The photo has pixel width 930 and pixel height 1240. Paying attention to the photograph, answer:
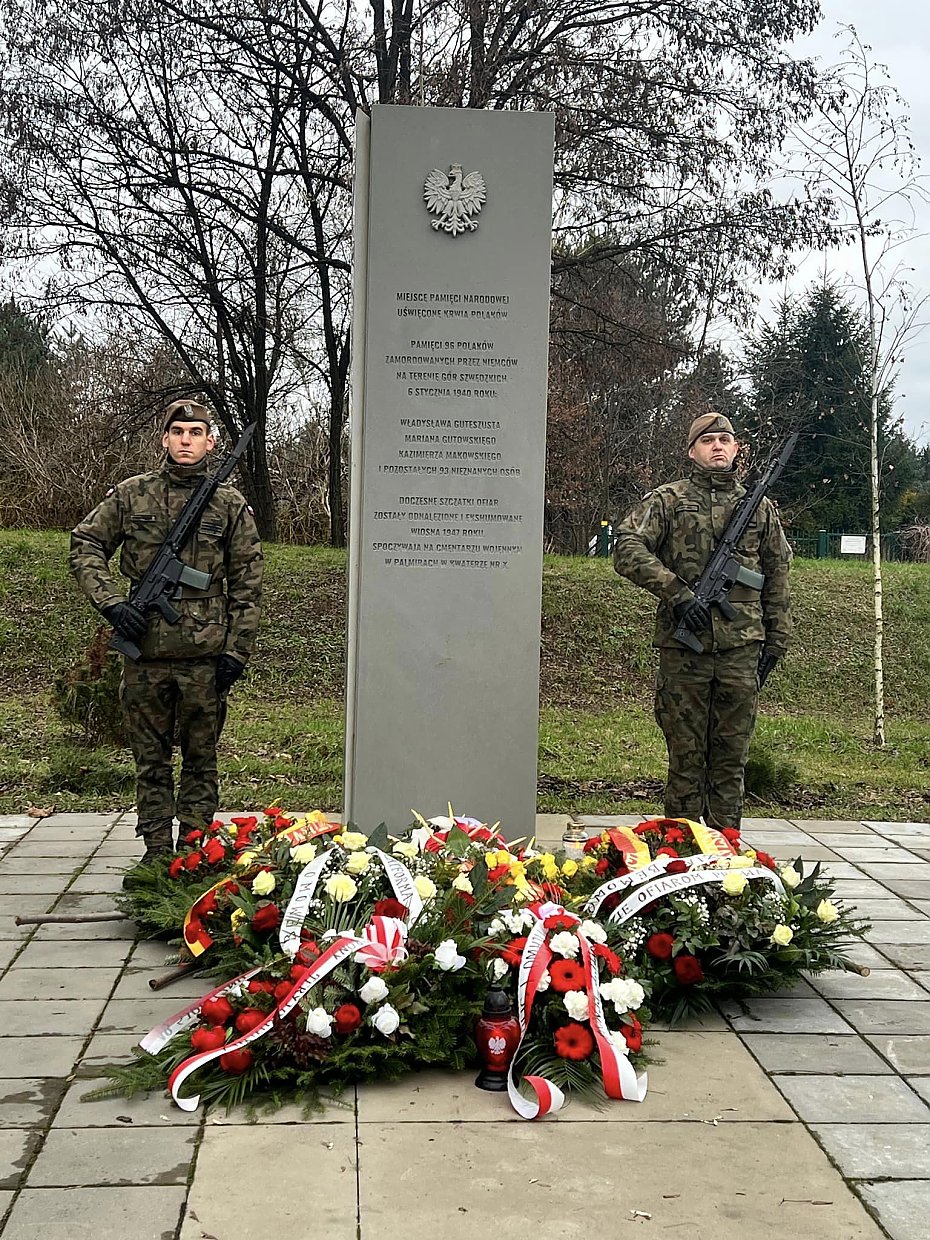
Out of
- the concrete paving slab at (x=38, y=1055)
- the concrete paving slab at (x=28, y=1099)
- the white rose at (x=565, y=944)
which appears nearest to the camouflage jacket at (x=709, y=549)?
the white rose at (x=565, y=944)

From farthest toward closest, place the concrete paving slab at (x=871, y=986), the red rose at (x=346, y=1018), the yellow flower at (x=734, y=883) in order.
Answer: the concrete paving slab at (x=871, y=986) < the yellow flower at (x=734, y=883) < the red rose at (x=346, y=1018)

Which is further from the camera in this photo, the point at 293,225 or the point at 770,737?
the point at 293,225

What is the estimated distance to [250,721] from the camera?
36.0ft

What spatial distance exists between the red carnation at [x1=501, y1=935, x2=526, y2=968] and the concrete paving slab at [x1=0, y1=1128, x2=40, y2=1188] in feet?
4.50

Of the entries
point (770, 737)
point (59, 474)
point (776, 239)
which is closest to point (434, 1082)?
point (770, 737)

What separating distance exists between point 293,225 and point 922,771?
855cm

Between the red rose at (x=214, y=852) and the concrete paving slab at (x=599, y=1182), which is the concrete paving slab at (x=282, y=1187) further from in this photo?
the red rose at (x=214, y=852)

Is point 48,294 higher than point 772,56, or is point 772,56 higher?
point 772,56

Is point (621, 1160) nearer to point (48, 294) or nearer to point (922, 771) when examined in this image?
point (922, 771)

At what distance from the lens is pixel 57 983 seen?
4.51m

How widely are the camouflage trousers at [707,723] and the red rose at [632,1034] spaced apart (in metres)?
2.05

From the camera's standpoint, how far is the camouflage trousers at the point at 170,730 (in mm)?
5566

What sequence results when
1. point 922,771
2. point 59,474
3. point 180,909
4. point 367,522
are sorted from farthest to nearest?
point 59,474, point 922,771, point 367,522, point 180,909

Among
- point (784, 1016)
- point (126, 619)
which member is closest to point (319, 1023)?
point (784, 1016)
